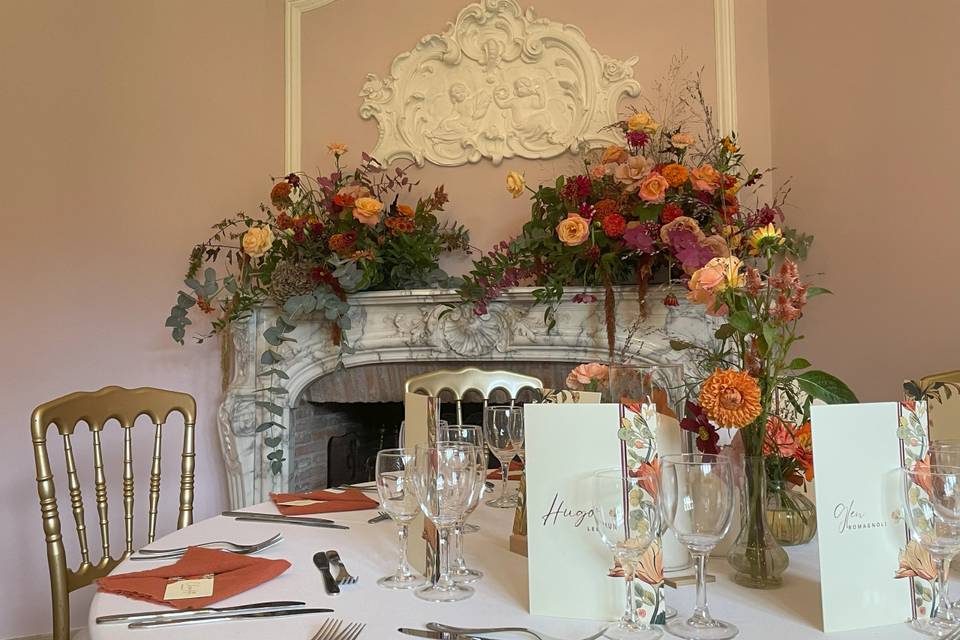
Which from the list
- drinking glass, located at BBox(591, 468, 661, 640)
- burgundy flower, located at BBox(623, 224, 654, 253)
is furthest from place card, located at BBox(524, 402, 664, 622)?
burgundy flower, located at BBox(623, 224, 654, 253)

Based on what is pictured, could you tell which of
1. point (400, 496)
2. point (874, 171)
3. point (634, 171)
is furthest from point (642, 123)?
point (400, 496)

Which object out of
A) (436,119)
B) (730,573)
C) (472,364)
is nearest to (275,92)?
(436,119)

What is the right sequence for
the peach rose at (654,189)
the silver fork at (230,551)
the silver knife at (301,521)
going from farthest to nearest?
the peach rose at (654,189), the silver knife at (301,521), the silver fork at (230,551)

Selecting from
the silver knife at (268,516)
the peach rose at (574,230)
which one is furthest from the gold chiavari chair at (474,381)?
the silver knife at (268,516)

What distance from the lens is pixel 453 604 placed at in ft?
2.90

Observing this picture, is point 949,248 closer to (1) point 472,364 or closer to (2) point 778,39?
(2) point 778,39

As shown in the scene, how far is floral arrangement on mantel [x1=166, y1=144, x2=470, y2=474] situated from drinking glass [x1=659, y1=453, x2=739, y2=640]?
1922 mm

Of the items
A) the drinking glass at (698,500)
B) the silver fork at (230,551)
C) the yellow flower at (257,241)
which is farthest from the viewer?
the yellow flower at (257,241)

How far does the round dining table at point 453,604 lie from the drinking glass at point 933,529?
5 cm

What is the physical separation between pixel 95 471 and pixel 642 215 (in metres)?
1.63

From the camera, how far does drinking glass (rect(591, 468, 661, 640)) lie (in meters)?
0.76

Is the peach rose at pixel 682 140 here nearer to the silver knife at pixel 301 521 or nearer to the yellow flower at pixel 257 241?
the yellow flower at pixel 257 241

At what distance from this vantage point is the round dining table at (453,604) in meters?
0.80

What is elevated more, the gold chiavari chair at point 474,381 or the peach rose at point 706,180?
the peach rose at point 706,180
